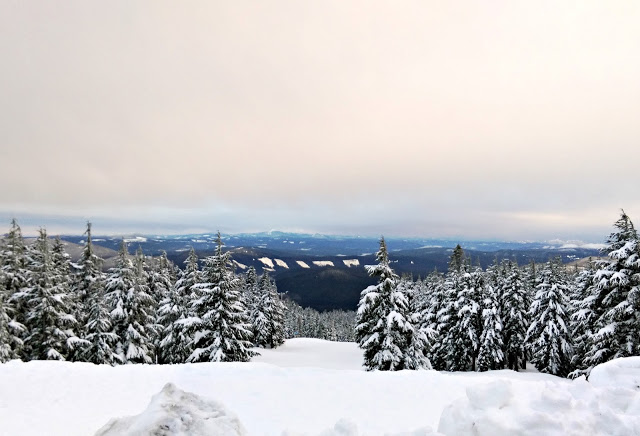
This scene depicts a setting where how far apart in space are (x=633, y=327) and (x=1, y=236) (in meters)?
38.0

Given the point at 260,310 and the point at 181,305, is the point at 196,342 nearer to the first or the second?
the point at 181,305

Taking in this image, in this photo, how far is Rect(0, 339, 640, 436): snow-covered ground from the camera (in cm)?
468

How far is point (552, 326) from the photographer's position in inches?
1005

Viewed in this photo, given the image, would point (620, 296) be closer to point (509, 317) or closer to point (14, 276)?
point (509, 317)

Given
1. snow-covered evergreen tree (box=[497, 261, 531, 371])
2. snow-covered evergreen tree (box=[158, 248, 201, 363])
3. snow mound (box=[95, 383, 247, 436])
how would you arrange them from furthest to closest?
1. snow-covered evergreen tree (box=[497, 261, 531, 371])
2. snow-covered evergreen tree (box=[158, 248, 201, 363])
3. snow mound (box=[95, 383, 247, 436])

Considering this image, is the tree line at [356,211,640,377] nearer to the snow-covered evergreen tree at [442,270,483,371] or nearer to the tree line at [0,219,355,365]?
the snow-covered evergreen tree at [442,270,483,371]

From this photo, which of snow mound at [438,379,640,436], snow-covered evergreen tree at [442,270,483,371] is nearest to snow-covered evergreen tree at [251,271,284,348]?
snow-covered evergreen tree at [442,270,483,371]

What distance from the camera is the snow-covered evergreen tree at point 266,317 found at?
133 feet

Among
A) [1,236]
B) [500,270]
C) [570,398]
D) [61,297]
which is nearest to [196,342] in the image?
[61,297]

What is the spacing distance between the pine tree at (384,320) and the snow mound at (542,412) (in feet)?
45.4

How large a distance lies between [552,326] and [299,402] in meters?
24.4

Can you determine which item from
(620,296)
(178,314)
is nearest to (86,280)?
(178,314)

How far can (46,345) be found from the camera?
63.2 ft

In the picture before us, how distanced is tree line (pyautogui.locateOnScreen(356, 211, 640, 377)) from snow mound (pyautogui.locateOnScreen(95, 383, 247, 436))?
610 inches
